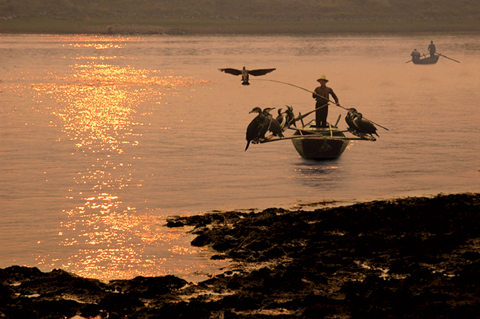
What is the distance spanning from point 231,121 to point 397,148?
10.7 m

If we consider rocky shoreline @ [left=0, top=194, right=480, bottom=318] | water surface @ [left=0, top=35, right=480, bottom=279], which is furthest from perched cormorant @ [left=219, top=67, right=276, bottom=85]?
rocky shoreline @ [left=0, top=194, right=480, bottom=318]

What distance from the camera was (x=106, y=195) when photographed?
781 inches

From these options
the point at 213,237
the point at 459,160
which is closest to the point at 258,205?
the point at 213,237

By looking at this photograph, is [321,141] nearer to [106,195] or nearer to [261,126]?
[261,126]

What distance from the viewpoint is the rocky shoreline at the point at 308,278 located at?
33.5 ft

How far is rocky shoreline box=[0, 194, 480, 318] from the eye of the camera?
33.5 ft

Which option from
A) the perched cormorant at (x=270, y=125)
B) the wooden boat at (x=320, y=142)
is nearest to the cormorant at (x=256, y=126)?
the perched cormorant at (x=270, y=125)

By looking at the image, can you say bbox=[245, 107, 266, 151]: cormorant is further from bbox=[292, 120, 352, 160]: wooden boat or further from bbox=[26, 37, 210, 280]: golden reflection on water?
bbox=[26, 37, 210, 280]: golden reflection on water

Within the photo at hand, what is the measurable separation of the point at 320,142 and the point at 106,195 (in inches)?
315

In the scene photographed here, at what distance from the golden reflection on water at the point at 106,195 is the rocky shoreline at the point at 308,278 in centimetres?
96

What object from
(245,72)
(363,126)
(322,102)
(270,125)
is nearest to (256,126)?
(270,125)

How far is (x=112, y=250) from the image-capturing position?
566 inches

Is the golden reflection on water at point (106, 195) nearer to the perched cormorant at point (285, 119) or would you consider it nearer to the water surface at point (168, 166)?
the water surface at point (168, 166)

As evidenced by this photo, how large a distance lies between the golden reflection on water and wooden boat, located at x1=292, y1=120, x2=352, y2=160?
5632 mm
